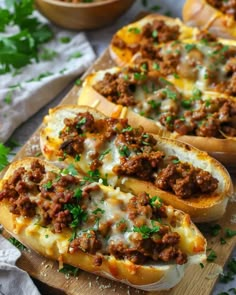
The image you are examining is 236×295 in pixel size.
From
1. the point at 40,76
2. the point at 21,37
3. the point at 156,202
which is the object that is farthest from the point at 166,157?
the point at 21,37

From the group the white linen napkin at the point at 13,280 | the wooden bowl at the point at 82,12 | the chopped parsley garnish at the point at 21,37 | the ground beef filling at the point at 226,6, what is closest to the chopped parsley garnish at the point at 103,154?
the white linen napkin at the point at 13,280

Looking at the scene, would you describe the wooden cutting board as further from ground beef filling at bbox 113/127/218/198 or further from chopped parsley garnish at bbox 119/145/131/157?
chopped parsley garnish at bbox 119/145/131/157

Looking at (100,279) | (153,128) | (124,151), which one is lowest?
(100,279)

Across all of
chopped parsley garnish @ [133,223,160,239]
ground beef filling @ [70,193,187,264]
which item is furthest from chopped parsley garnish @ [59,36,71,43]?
chopped parsley garnish @ [133,223,160,239]

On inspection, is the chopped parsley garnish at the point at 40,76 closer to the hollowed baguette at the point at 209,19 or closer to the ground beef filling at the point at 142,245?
the hollowed baguette at the point at 209,19

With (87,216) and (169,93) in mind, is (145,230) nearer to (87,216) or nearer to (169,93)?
(87,216)
